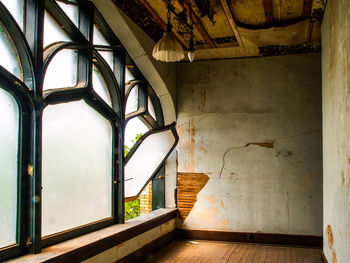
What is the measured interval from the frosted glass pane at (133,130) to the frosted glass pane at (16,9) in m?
2.03

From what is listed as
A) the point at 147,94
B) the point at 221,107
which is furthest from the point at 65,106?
the point at 221,107

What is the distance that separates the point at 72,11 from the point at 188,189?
3.26m

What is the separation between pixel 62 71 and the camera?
332 cm

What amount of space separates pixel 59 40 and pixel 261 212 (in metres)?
3.75

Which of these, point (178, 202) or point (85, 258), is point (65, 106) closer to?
point (85, 258)

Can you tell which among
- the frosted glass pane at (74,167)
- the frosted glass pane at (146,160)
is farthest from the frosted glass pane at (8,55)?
the frosted glass pane at (146,160)

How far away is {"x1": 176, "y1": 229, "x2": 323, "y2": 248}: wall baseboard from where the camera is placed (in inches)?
198

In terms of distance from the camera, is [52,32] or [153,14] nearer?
[52,32]

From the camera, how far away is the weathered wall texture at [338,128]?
2.68 metres

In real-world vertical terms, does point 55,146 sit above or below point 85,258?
above

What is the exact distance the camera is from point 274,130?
5.32m

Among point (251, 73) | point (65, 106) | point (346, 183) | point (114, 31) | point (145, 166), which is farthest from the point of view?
point (251, 73)

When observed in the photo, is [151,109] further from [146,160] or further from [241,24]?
[241,24]

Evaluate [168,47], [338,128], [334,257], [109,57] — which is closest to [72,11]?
[109,57]
